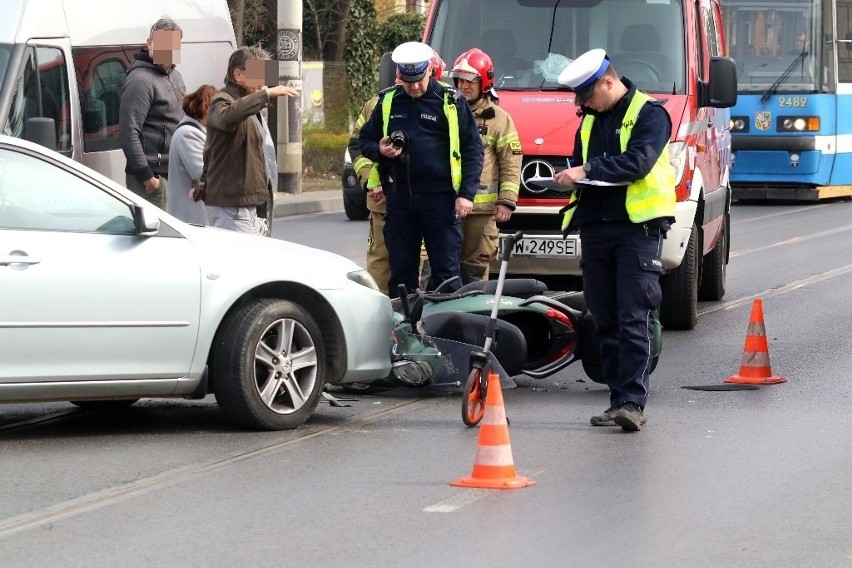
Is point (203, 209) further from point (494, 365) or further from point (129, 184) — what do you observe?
point (494, 365)

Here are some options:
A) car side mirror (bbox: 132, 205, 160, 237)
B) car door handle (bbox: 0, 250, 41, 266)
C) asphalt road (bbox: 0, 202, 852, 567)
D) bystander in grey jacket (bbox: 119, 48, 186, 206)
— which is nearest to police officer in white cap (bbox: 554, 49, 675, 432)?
asphalt road (bbox: 0, 202, 852, 567)

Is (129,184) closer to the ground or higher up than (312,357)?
higher up

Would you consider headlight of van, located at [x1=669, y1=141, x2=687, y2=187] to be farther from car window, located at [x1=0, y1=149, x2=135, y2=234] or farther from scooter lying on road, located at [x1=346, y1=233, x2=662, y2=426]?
car window, located at [x1=0, y1=149, x2=135, y2=234]

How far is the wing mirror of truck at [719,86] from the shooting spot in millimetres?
12000

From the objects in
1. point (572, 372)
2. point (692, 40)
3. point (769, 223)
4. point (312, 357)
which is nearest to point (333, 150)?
point (769, 223)

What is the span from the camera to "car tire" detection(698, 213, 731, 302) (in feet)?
A: 44.6

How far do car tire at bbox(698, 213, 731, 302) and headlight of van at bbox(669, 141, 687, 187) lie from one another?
2.10 meters

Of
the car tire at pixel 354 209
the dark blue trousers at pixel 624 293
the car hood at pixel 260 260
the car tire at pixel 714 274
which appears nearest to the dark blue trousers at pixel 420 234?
the car hood at pixel 260 260

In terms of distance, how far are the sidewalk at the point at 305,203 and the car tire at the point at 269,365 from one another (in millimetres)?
14970

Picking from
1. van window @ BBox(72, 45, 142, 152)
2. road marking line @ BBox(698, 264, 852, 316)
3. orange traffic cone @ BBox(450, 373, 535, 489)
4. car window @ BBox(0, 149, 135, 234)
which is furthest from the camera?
road marking line @ BBox(698, 264, 852, 316)

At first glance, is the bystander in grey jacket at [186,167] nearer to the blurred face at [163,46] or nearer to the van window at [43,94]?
the blurred face at [163,46]

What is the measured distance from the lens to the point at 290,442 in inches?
305

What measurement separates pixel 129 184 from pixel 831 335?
470 cm

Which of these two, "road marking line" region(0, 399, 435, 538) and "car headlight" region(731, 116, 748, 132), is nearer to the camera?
"road marking line" region(0, 399, 435, 538)
